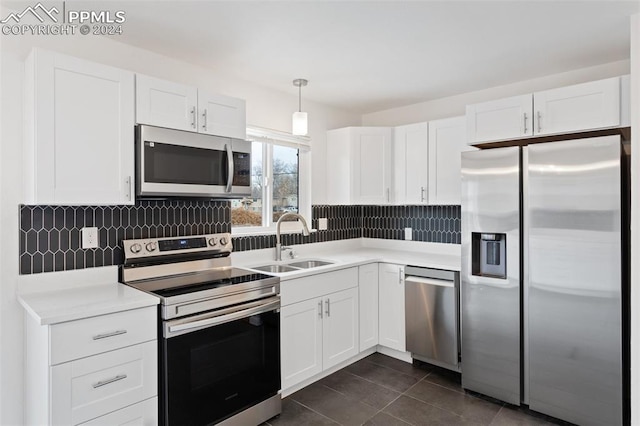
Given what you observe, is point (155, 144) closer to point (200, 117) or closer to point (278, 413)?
point (200, 117)

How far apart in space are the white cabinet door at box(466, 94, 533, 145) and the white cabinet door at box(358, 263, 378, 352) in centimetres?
139

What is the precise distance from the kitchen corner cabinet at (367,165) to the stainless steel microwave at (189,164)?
1.35 meters

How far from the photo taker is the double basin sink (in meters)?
3.04

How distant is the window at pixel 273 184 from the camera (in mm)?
3256

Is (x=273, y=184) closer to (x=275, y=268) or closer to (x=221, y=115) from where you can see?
(x=275, y=268)

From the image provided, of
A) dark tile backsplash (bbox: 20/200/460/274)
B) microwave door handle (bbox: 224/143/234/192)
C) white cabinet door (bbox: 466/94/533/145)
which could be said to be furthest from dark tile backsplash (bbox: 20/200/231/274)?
white cabinet door (bbox: 466/94/533/145)

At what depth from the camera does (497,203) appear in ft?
8.75

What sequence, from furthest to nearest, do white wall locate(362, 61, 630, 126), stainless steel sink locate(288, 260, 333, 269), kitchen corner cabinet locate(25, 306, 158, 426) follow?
stainless steel sink locate(288, 260, 333, 269)
white wall locate(362, 61, 630, 126)
kitchen corner cabinet locate(25, 306, 158, 426)

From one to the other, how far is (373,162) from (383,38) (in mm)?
1532

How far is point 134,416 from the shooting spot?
185 cm

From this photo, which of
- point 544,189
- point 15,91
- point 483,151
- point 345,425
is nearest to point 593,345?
point 544,189

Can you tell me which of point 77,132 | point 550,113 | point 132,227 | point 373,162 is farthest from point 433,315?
point 77,132

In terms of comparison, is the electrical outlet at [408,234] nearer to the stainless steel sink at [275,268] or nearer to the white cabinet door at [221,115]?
the stainless steel sink at [275,268]

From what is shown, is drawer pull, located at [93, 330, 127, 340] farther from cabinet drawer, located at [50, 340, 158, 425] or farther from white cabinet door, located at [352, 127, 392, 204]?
white cabinet door, located at [352, 127, 392, 204]
